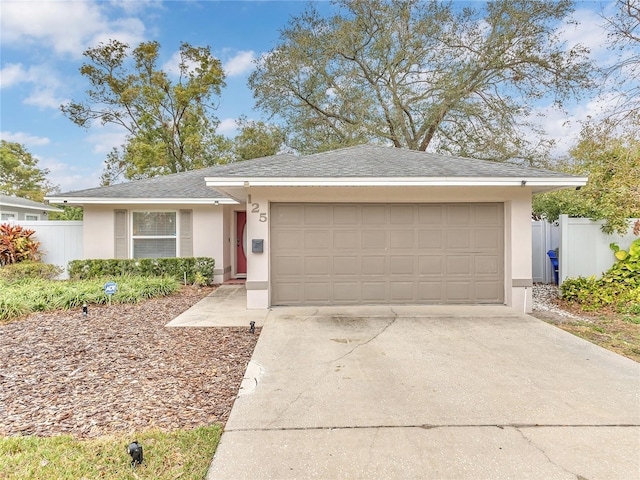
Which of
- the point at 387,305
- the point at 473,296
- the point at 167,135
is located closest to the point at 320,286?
the point at 387,305

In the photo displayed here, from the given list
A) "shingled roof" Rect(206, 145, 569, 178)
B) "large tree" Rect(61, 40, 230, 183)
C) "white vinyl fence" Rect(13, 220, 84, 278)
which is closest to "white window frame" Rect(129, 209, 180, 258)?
"white vinyl fence" Rect(13, 220, 84, 278)

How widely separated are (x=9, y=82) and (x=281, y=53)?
13.1 m

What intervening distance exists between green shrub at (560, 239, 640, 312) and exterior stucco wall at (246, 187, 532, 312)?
170cm

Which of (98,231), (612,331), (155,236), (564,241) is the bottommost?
(612,331)

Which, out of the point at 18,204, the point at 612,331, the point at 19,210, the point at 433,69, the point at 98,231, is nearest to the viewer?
the point at 612,331

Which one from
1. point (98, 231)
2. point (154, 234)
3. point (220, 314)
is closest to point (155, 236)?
point (154, 234)

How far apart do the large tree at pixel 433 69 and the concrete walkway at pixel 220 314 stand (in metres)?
11.1

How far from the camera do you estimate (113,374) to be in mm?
4152

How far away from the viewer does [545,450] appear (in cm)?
262

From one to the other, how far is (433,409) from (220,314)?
187 inches

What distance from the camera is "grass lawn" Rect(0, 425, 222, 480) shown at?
2.42 m

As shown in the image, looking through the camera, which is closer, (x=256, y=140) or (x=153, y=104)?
(x=256, y=140)

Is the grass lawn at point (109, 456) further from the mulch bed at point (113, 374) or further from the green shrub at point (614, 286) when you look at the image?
the green shrub at point (614, 286)

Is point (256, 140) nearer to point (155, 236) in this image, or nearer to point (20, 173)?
point (155, 236)
